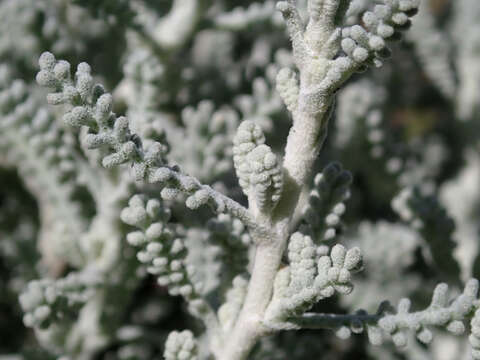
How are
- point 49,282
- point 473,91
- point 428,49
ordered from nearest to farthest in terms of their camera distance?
point 49,282 < point 428,49 < point 473,91

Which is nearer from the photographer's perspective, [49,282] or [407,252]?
[49,282]

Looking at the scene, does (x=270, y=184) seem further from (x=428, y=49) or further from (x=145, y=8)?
(x=428, y=49)

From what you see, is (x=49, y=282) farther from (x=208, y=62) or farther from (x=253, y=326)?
(x=208, y=62)

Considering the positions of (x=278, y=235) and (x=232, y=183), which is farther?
(x=232, y=183)

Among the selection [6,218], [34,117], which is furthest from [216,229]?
[6,218]

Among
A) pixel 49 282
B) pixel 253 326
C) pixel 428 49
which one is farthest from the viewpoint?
pixel 428 49

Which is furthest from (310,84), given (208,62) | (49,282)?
(208,62)

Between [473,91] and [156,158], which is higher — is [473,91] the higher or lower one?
the lower one

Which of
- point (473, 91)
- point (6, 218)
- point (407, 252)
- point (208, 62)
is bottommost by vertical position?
point (407, 252)
